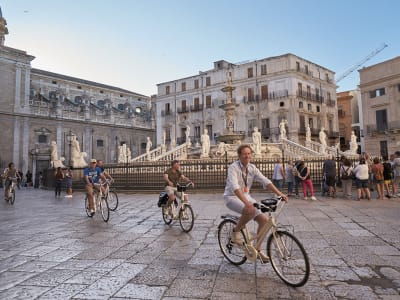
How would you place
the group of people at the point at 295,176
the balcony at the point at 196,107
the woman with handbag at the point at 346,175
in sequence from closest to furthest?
1. the woman with handbag at the point at 346,175
2. the group of people at the point at 295,176
3. the balcony at the point at 196,107

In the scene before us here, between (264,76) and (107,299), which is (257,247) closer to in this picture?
(107,299)

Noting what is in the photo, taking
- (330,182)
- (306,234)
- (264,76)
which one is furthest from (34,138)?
(306,234)

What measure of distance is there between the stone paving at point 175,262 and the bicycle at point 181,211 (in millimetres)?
216

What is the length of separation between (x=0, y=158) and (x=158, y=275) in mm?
36589

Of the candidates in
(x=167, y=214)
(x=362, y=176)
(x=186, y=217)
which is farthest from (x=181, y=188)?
(x=362, y=176)

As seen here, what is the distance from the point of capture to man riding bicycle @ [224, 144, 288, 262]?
385 centimetres

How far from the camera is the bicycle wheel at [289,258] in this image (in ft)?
11.3

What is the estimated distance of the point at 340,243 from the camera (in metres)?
5.37

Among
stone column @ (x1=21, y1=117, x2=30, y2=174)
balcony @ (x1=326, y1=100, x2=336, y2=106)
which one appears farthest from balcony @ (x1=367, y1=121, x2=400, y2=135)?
stone column @ (x1=21, y1=117, x2=30, y2=174)

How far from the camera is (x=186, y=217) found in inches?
264

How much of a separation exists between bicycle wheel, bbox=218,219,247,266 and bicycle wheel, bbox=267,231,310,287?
55 cm

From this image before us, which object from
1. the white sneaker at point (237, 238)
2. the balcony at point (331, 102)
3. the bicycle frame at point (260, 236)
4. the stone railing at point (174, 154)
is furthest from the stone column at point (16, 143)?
the balcony at point (331, 102)

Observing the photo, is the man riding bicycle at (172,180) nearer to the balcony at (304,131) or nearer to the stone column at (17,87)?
the balcony at (304,131)

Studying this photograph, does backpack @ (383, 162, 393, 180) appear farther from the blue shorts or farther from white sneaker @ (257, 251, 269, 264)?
white sneaker @ (257, 251, 269, 264)
